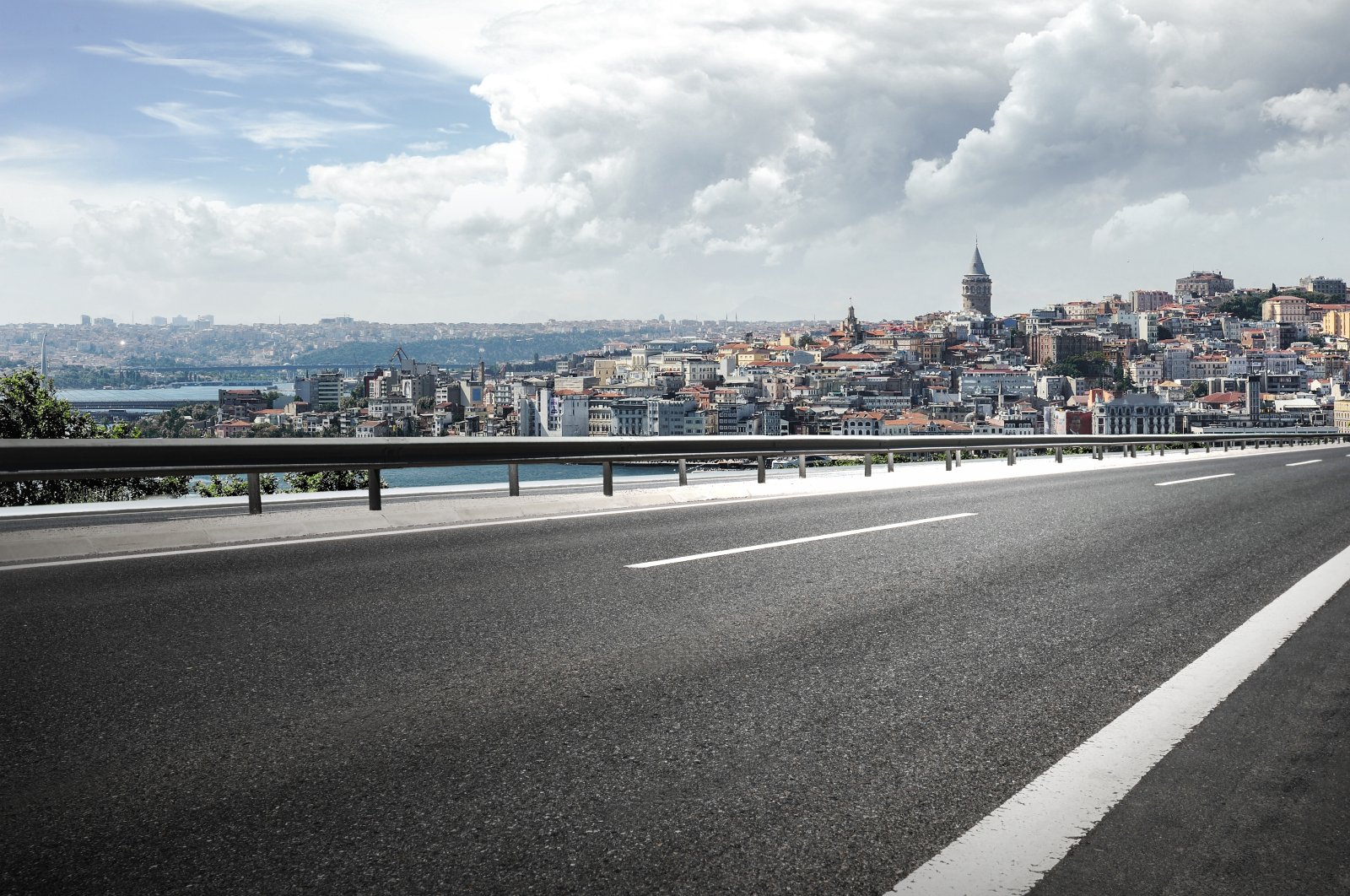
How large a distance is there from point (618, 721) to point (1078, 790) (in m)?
1.76

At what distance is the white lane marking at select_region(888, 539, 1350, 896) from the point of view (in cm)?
306

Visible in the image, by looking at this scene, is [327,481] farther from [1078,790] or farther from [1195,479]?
[1078,790]

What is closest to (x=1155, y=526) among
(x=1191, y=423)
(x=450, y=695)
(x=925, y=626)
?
(x=925, y=626)

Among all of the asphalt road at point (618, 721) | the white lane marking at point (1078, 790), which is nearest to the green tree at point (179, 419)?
the asphalt road at point (618, 721)

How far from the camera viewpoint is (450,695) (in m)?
4.75

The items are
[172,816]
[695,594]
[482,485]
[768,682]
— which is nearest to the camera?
[172,816]

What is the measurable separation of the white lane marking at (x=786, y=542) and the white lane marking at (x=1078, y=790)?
12.8ft

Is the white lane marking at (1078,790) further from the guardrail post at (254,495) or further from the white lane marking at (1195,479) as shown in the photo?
the white lane marking at (1195,479)

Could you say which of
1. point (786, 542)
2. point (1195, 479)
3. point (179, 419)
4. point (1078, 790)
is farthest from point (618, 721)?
point (179, 419)

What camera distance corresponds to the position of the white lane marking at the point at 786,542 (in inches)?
327

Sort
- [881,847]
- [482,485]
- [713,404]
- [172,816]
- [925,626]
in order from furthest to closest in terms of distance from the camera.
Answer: [713,404] → [482,485] → [925,626] → [172,816] → [881,847]

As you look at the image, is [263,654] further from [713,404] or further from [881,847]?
[713,404]

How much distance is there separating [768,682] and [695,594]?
2.08 metres

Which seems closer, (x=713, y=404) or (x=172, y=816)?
(x=172, y=816)
